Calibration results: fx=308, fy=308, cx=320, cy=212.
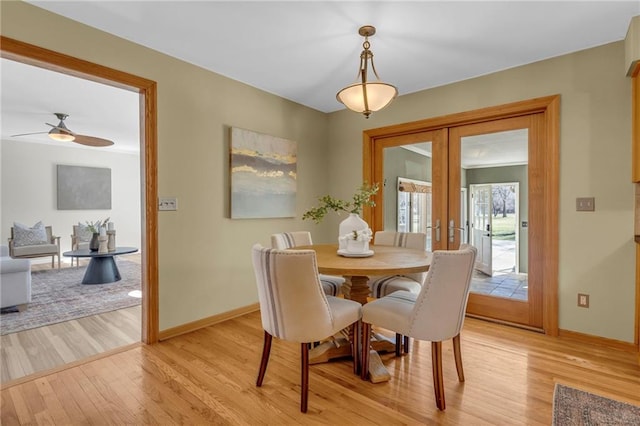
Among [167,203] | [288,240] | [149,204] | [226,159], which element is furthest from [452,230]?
[149,204]

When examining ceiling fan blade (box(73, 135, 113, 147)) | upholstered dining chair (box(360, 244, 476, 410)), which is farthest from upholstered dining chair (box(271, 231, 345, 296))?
ceiling fan blade (box(73, 135, 113, 147))

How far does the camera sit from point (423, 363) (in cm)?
220

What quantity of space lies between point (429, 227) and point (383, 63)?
179cm

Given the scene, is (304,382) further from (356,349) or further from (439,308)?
(439,308)

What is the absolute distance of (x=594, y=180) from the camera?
2508 millimetres

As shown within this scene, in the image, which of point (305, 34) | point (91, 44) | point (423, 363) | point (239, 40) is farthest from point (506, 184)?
point (91, 44)

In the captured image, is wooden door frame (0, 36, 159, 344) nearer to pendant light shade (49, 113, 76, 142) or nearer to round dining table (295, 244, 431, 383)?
round dining table (295, 244, 431, 383)

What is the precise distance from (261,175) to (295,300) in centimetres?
204

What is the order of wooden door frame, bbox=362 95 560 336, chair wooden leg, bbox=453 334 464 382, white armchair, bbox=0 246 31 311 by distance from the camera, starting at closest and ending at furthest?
chair wooden leg, bbox=453 334 464 382
wooden door frame, bbox=362 95 560 336
white armchair, bbox=0 246 31 311

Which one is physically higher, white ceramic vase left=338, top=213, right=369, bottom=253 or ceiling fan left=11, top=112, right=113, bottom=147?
ceiling fan left=11, top=112, right=113, bottom=147

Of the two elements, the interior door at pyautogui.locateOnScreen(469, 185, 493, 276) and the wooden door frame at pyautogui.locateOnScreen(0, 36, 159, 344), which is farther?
the interior door at pyautogui.locateOnScreen(469, 185, 493, 276)

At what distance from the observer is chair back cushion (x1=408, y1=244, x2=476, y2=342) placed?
162 cm

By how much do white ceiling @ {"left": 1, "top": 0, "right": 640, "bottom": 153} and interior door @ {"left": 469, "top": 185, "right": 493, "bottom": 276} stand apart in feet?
3.90

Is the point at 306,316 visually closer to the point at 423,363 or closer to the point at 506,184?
the point at 423,363
